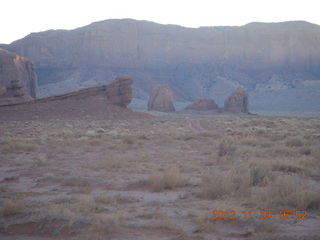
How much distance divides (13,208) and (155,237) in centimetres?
262

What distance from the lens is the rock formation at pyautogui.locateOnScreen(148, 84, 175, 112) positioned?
72938 mm

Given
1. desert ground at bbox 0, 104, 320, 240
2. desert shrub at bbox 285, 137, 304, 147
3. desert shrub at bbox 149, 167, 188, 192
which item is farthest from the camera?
A: desert shrub at bbox 285, 137, 304, 147

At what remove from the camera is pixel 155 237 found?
16.3ft

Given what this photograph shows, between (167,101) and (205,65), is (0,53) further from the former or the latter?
(205,65)

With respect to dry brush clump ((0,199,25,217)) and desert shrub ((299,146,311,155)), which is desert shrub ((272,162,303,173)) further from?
dry brush clump ((0,199,25,217))

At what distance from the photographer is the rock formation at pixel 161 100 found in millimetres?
72938

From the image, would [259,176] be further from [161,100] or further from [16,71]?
[16,71]

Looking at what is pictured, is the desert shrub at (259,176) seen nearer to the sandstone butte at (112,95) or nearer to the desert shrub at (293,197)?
the desert shrub at (293,197)

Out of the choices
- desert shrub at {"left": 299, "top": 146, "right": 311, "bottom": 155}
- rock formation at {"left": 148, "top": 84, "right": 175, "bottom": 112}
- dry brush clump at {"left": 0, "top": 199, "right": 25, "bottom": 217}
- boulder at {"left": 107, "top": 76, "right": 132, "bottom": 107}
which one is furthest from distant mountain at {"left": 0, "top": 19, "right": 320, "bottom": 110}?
dry brush clump at {"left": 0, "top": 199, "right": 25, "bottom": 217}

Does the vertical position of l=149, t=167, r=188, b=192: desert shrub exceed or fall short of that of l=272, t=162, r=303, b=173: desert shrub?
it exceeds it

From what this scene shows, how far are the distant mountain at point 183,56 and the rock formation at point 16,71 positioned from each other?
3797 cm

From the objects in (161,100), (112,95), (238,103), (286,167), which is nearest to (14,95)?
(112,95)
